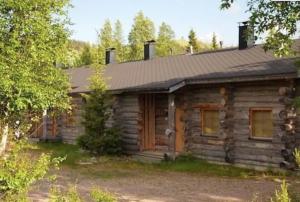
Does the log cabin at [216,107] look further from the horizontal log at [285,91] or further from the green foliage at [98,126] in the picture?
the green foliage at [98,126]

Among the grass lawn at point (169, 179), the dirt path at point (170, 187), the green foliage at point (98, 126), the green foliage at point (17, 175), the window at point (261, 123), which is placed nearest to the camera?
the green foliage at point (17, 175)

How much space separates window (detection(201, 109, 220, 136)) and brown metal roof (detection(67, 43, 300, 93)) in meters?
1.42

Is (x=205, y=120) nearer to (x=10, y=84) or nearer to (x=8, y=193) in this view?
(x=10, y=84)

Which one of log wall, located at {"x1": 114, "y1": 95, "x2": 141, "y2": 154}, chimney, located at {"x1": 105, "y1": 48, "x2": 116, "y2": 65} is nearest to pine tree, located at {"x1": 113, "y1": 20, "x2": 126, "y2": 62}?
chimney, located at {"x1": 105, "y1": 48, "x2": 116, "y2": 65}

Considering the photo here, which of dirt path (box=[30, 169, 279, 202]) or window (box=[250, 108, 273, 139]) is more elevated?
window (box=[250, 108, 273, 139])

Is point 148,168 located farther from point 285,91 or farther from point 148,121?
point 285,91

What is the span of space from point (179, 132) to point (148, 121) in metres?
2.20

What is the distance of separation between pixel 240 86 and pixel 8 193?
10.8m

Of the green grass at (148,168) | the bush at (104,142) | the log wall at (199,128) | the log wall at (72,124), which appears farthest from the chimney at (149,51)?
the log wall at (199,128)

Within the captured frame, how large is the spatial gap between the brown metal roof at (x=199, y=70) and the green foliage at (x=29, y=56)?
513cm

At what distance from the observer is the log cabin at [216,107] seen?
14.8 meters

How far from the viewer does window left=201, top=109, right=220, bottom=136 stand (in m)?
17.2

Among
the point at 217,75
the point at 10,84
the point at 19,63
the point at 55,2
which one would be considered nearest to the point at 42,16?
the point at 55,2

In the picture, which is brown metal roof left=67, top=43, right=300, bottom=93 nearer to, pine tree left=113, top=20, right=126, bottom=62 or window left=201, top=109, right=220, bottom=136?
window left=201, top=109, right=220, bottom=136
